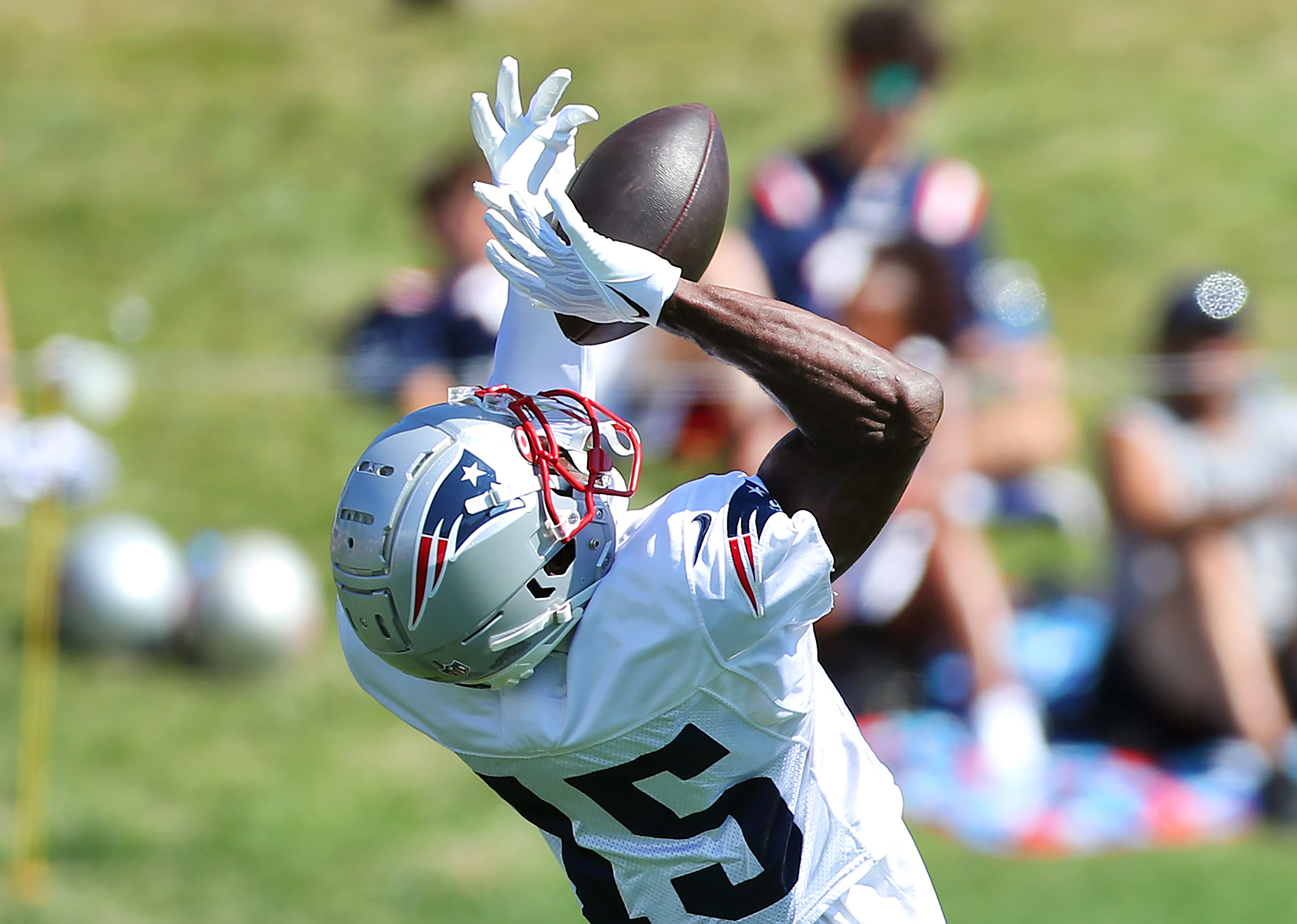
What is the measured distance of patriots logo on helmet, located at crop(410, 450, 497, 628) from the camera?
187cm

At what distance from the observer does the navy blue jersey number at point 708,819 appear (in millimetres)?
2051

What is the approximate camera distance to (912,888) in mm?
2230

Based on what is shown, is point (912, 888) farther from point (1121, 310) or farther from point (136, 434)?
point (1121, 310)

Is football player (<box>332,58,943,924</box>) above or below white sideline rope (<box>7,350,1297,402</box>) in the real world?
above

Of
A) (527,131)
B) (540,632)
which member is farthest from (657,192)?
(540,632)

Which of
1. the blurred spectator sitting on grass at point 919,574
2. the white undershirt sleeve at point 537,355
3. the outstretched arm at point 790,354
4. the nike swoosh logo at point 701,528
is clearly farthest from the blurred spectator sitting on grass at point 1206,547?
the nike swoosh logo at point 701,528

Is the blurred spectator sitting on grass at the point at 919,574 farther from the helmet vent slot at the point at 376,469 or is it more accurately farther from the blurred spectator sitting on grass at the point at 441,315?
the helmet vent slot at the point at 376,469

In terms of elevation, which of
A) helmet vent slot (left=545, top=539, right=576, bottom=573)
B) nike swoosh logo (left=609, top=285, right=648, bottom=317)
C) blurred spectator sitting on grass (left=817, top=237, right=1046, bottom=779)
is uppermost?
nike swoosh logo (left=609, top=285, right=648, bottom=317)

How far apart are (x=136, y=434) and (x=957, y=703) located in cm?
433

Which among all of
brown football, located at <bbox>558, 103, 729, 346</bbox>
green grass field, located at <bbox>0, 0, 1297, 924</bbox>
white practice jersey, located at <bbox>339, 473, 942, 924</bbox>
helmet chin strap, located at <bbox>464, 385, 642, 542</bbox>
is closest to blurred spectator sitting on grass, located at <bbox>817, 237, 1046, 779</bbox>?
green grass field, located at <bbox>0, 0, 1297, 924</bbox>

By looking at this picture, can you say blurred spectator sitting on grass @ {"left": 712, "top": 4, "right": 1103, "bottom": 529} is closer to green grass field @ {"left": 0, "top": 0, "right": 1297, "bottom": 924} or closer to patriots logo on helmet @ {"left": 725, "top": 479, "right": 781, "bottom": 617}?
green grass field @ {"left": 0, "top": 0, "right": 1297, "bottom": 924}

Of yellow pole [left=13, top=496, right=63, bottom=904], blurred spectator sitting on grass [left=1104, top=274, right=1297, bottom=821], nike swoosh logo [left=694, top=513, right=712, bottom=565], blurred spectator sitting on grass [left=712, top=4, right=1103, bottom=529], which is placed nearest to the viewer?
nike swoosh logo [left=694, top=513, right=712, bottom=565]

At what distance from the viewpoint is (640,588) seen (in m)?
1.97

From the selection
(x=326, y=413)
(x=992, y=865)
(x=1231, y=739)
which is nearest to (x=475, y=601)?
(x=992, y=865)
